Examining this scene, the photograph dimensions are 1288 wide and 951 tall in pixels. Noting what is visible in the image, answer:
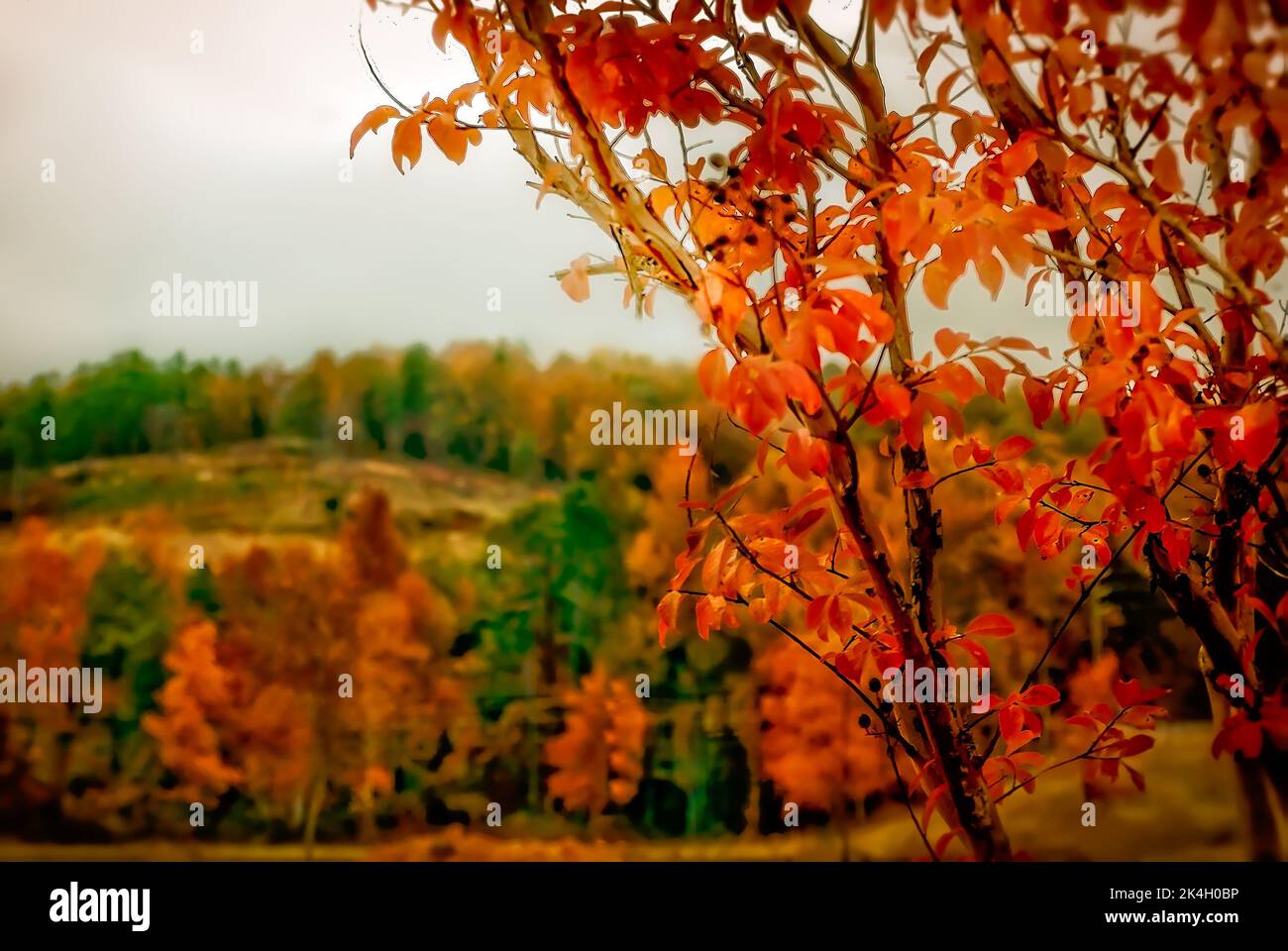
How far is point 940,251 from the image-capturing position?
1.01 meters

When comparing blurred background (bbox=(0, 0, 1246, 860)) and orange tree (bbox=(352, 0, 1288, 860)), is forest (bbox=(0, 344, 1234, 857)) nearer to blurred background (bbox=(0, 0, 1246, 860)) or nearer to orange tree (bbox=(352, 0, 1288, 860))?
blurred background (bbox=(0, 0, 1246, 860))

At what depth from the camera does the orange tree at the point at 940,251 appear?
90 cm

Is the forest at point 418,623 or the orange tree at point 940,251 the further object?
the forest at point 418,623

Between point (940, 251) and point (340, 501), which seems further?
point (340, 501)

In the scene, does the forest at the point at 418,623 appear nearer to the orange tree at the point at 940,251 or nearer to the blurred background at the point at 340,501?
the blurred background at the point at 340,501

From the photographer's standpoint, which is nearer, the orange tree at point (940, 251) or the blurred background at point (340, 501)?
the orange tree at point (940, 251)

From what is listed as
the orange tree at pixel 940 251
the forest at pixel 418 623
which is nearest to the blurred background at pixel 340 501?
the forest at pixel 418 623

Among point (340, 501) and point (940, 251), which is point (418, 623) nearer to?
point (340, 501)

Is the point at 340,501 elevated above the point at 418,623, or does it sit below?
above

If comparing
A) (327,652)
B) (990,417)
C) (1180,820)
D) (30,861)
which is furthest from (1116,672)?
(30,861)

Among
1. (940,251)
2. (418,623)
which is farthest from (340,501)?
(940,251)

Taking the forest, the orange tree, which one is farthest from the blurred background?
the orange tree
